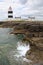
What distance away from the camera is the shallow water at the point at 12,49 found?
11.4ft

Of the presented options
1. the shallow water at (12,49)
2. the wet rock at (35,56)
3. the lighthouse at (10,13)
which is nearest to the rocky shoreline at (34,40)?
the wet rock at (35,56)

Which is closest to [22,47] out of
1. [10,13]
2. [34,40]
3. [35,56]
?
[34,40]

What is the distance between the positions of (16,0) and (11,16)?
41 cm

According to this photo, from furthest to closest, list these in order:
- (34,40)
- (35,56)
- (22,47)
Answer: (22,47) → (34,40) → (35,56)

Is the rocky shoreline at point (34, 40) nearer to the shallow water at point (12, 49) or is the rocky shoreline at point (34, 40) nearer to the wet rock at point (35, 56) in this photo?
the wet rock at point (35, 56)

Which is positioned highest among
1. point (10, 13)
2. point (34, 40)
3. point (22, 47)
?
point (10, 13)

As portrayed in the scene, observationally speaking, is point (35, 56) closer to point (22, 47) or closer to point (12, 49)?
point (12, 49)

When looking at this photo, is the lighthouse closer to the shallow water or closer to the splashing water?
the shallow water

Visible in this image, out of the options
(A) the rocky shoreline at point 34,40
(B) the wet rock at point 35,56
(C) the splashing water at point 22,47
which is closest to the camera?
(B) the wet rock at point 35,56

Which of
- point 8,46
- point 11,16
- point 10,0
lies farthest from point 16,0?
point 8,46

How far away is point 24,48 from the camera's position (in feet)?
14.6

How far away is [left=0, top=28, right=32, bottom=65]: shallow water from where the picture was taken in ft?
11.4

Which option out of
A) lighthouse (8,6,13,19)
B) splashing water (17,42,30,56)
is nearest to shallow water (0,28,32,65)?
splashing water (17,42,30,56)

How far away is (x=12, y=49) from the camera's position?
13.6ft
